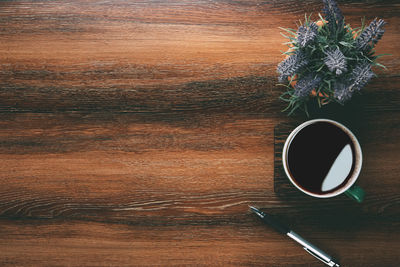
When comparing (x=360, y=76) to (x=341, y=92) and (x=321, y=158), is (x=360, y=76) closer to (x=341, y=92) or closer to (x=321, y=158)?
(x=341, y=92)

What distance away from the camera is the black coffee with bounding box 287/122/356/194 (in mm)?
617

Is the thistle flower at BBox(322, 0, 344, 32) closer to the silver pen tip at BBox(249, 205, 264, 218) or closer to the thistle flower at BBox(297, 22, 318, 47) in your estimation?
the thistle flower at BBox(297, 22, 318, 47)

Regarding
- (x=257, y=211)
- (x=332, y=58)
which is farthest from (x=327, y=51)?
(x=257, y=211)

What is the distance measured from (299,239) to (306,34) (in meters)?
0.42

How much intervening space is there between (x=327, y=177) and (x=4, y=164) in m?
0.70

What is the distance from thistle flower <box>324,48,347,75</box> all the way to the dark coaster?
0.60 feet

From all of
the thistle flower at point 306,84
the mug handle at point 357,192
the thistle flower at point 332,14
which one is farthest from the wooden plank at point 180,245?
the thistle flower at point 332,14

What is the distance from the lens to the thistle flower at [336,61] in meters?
0.51

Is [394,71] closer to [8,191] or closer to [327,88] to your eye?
[327,88]

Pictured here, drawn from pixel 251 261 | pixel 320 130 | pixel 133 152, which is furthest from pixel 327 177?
pixel 133 152

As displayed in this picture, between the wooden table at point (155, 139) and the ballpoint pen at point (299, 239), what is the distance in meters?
0.02

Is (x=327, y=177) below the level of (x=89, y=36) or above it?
below

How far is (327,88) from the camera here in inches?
22.2

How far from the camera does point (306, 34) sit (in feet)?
1.72
